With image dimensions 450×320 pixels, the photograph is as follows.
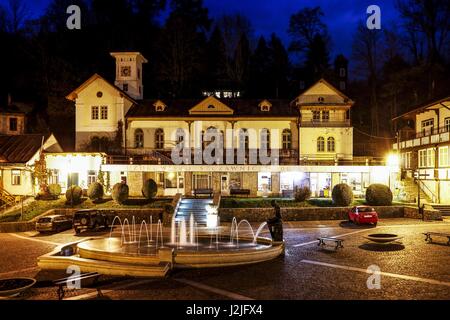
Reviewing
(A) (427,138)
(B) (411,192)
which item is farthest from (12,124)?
(A) (427,138)

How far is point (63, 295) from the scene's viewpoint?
37.5 feet

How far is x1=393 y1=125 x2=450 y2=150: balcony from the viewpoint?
32.2 metres

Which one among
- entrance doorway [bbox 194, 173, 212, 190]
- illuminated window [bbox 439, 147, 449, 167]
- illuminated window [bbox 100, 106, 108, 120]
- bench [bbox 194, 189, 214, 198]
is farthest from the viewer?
illuminated window [bbox 100, 106, 108, 120]

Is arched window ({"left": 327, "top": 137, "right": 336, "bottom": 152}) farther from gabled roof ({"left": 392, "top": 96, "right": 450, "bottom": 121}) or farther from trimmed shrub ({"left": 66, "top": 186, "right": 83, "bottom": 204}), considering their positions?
trimmed shrub ({"left": 66, "top": 186, "right": 83, "bottom": 204})

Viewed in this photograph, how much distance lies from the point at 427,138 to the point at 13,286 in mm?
33000

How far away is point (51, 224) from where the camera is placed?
24.2 metres

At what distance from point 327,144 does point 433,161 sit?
9.24 m

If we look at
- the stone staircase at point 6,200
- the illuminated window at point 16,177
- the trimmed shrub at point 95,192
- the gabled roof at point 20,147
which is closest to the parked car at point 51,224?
the trimmed shrub at point 95,192

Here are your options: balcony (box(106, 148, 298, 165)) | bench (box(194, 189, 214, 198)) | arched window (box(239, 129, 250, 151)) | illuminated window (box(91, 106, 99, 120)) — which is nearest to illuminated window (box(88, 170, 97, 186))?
balcony (box(106, 148, 298, 165))

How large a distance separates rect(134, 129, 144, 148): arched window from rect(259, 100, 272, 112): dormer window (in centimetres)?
1184

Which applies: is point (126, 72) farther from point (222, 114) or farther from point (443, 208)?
point (443, 208)

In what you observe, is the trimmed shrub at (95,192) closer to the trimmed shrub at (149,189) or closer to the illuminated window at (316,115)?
the trimmed shrub at (149,189)

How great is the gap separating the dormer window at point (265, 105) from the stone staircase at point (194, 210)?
12445 mm

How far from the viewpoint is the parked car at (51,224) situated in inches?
949
